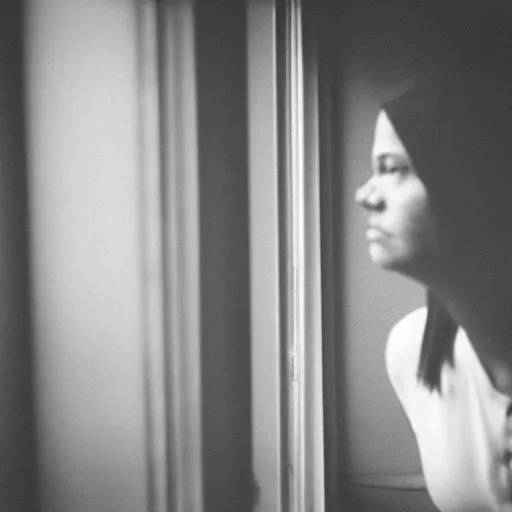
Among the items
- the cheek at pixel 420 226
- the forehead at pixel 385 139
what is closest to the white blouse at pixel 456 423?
the cheek at pixel 420 226

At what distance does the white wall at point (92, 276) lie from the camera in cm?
92

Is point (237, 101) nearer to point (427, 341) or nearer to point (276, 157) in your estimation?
point (276, 157)

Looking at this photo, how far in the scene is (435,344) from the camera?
0.96 meters

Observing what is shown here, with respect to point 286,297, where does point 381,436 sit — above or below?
below

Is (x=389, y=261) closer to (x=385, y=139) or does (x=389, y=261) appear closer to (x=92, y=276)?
(x=385, y=139)

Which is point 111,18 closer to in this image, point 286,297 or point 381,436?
point 286,297

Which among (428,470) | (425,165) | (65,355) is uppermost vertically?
(425,165)

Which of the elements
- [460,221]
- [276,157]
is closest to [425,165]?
[460,221]

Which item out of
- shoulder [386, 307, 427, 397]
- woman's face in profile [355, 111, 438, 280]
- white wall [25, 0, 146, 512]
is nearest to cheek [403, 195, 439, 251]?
woman's face in profile [355, 111, 438, 280]

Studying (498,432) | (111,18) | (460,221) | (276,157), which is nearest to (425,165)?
(460,221)

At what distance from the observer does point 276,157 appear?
3.17ft

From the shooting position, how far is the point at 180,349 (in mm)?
952

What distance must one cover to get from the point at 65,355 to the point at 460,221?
611mm

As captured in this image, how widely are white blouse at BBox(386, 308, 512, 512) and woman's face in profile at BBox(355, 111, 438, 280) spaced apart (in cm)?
8
